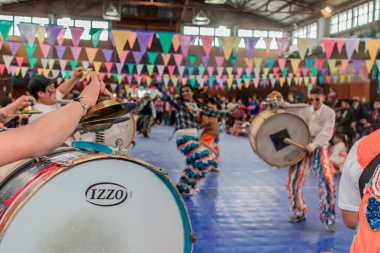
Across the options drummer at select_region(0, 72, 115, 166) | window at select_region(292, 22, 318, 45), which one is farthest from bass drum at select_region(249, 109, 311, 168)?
window at select_region(292, 22, 318, 45)

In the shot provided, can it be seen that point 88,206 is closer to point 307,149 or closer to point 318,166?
point 307,149

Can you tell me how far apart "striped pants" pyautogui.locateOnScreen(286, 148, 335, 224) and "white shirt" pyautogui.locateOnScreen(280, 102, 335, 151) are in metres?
0.11

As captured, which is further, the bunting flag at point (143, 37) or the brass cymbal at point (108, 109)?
the bunting flag at point (143, 37)

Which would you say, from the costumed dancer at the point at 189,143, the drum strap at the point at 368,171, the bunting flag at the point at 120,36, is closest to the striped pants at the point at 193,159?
the costumed dancer at the point at 189,143

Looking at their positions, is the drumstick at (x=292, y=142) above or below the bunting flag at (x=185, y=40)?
below

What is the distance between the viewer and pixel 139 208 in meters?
1.52

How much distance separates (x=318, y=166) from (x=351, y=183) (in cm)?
307

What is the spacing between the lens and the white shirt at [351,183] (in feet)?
4.74

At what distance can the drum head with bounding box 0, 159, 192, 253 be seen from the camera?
4.25ft

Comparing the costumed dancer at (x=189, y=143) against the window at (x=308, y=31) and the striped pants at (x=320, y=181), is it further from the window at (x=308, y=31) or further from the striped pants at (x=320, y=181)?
the window at (x=308, y=31)

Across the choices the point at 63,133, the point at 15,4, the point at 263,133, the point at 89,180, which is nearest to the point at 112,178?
the point at 89,180

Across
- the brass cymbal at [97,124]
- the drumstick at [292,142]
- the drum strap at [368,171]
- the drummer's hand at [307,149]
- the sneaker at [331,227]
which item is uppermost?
the brass cymbal at [97,124]

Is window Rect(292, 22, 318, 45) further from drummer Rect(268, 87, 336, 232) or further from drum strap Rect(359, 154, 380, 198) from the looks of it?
drum strap Rect(359, 154, 380, 198)

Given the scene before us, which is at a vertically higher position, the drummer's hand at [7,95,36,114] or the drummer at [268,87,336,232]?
the drummer's hand at [7,95,36,114]
